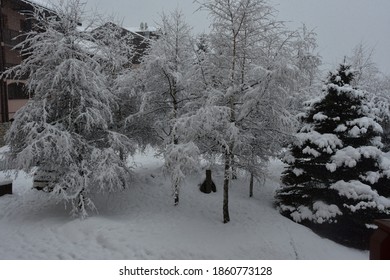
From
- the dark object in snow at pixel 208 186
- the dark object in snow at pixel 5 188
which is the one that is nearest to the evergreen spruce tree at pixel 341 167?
the dark object in snow at pixel 208 186

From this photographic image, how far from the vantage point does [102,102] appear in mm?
10711

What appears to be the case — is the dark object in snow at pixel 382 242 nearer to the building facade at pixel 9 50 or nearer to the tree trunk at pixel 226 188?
the tree trunk at pixel 226 188

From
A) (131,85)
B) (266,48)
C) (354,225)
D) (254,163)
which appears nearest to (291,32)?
(266,48)

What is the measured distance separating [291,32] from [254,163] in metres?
4.35

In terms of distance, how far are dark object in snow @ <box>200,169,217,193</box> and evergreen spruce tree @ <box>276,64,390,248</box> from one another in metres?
3.40

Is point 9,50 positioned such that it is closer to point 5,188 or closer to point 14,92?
point 14,92

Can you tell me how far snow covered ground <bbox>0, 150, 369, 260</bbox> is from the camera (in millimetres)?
8055

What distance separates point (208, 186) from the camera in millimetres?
13508

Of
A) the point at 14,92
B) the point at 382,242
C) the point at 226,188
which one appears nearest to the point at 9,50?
the point at 14,92

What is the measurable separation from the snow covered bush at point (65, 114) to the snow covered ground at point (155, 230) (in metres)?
1.18

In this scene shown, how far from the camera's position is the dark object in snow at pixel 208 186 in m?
13.4

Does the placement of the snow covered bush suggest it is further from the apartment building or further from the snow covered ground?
the apartment building

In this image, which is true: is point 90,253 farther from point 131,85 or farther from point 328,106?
point 328,106
